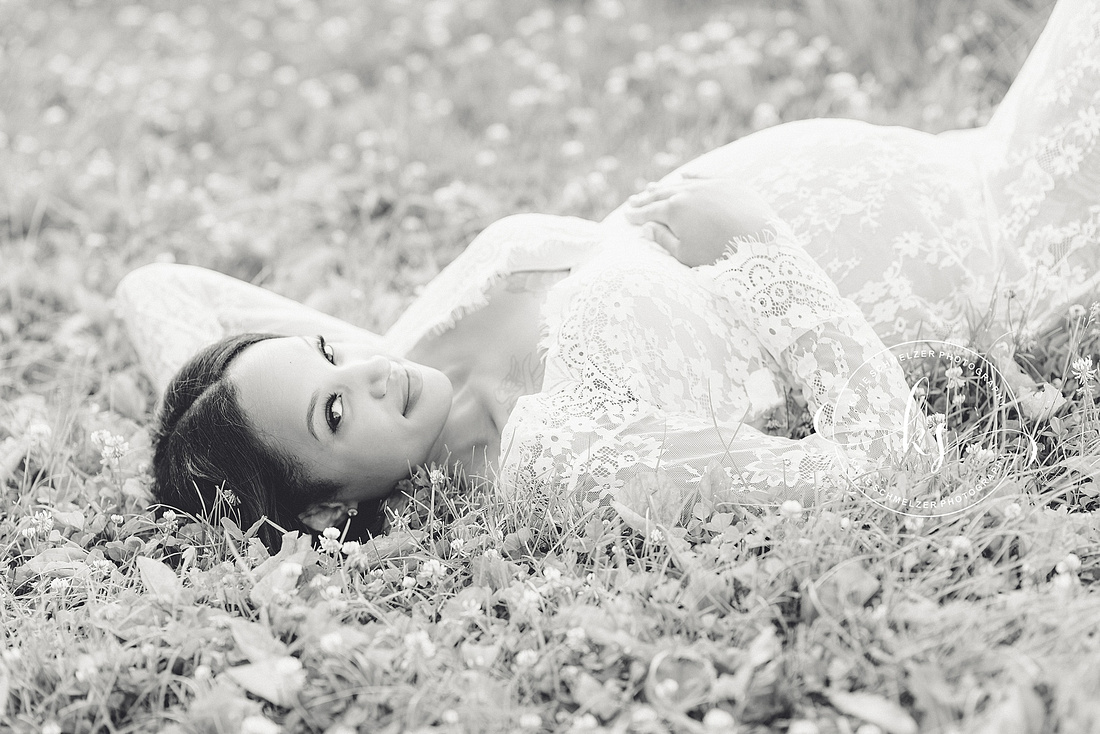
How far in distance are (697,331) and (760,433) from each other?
12.4 inches

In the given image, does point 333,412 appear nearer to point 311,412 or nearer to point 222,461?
point 311,412

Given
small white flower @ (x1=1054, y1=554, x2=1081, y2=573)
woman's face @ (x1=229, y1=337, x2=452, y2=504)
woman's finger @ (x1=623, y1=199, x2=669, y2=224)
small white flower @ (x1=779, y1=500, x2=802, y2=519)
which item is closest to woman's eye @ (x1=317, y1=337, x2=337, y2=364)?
woman's face @ (x1=229, y1=337, x2=452, y2=504)

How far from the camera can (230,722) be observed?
202cm

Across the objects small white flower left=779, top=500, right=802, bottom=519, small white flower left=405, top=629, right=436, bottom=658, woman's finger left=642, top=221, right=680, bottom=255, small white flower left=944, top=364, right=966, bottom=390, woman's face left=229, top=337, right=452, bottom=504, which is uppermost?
woman's finger left=642, top=221, right=680, bottom=255

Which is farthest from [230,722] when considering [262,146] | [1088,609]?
[262,146]

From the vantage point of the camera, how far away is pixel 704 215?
2742mm

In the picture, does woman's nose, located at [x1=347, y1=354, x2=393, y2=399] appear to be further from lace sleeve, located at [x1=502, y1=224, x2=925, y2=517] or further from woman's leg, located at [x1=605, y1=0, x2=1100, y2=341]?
woman's leg, located at [x1=605, y1=0, x2=1100, y2=341]

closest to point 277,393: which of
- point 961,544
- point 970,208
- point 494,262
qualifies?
point 494,262

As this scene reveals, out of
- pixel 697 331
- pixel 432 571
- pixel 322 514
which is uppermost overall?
pixel 697 331

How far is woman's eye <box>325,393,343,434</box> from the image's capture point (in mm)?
2611

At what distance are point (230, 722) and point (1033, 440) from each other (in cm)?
195

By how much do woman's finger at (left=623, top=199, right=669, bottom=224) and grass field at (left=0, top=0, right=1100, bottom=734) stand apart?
0.88m

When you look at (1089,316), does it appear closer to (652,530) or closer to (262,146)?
(652,530)

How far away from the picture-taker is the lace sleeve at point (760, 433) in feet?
7.97
